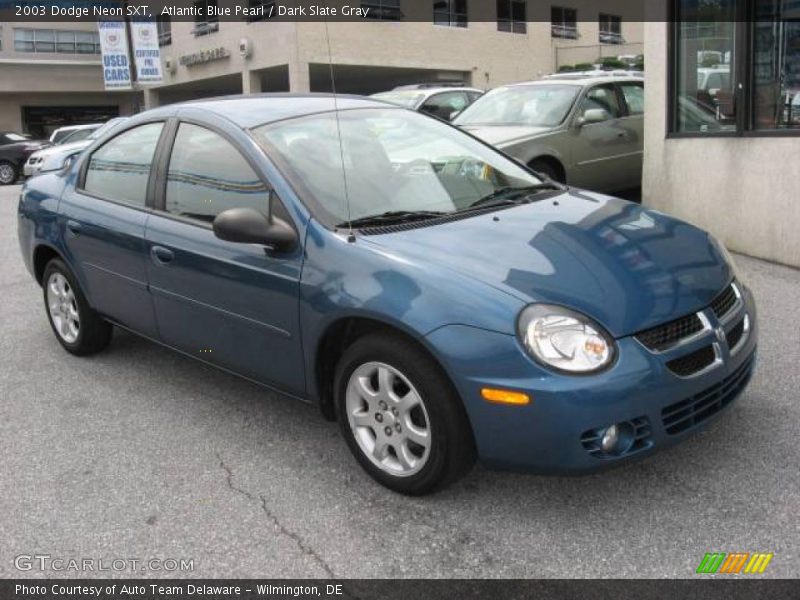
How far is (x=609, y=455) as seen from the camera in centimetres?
279

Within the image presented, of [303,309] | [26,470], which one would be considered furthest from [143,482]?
[303,309]

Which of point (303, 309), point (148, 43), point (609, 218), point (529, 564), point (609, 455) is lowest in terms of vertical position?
point (529, 564)

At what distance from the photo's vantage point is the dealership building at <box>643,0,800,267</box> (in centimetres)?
673

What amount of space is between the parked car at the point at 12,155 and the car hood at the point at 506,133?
60.5 ft

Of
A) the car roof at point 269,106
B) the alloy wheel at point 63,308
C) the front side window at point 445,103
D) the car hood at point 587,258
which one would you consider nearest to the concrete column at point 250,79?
the front side window at point 445,103

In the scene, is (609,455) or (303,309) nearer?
(609,455)

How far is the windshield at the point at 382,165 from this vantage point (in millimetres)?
3555

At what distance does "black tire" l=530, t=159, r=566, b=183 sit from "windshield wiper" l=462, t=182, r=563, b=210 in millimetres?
4188

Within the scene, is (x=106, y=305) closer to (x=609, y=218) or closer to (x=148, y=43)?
(x=609, y=218)

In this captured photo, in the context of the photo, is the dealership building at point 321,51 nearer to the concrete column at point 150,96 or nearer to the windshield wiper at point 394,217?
the concrete column at point 150,96

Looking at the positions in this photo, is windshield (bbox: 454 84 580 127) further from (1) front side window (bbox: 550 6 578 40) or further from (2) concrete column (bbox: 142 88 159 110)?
(2) concrete column (bbox: 142 88 159 110)

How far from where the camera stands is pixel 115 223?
436cm

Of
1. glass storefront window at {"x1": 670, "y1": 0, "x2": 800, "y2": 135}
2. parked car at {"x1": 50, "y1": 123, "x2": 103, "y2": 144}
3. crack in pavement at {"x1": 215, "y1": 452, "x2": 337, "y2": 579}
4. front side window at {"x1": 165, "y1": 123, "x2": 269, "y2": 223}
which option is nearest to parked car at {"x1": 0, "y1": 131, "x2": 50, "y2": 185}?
parked car at {"x1": 50, "y1": 123, "x2": 103, "y2": 144}

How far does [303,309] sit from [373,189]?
69 centimetres
